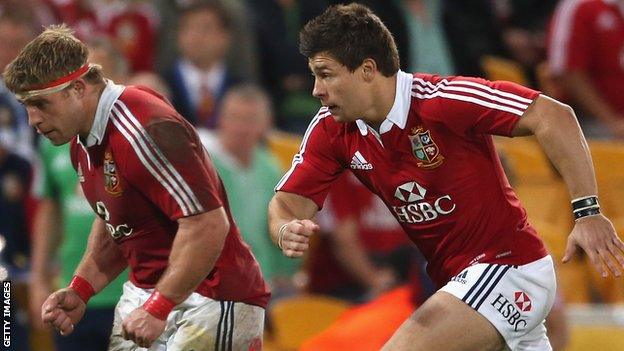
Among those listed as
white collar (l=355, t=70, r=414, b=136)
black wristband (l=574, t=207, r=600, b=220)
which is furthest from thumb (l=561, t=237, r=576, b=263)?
white collar (l=355, t=70, r=414, b=136)

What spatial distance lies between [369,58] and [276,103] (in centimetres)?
530

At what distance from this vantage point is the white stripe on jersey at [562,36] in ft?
35.2

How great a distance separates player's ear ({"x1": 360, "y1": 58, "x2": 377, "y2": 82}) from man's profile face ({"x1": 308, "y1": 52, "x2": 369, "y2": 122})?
28 mm

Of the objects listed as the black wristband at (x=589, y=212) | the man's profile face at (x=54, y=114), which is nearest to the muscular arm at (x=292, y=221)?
the man's profile face at (x=54, y=114)

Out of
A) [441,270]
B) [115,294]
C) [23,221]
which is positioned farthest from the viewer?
[23,221]

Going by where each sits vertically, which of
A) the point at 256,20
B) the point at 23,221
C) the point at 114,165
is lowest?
the point at 23,221

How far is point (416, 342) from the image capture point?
5.76 metres

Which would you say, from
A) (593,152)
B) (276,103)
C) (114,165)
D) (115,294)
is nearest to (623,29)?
(593,152)

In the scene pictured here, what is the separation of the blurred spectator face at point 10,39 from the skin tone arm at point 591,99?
12.7ft

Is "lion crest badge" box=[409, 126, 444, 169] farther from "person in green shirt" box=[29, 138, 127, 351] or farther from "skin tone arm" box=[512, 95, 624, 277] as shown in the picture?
"person in green shirt" box=[29, 138, 127, 351]

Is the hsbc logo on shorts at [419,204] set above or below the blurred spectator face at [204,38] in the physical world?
above

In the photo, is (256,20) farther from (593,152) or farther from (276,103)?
(593,152)

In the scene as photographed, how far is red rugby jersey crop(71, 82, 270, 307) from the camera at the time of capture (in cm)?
554

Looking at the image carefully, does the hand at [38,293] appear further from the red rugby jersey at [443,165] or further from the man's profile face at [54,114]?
the man's profile face at [54,114]
